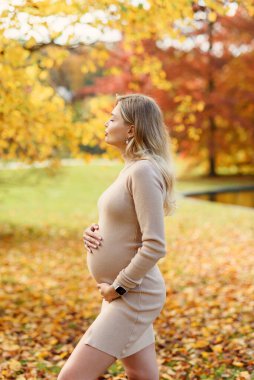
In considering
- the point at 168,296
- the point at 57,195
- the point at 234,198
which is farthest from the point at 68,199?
the point at 168,296

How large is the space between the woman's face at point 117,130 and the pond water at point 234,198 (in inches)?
590

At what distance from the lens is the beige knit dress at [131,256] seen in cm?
251

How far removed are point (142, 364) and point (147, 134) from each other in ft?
3.52

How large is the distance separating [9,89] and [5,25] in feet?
4.90

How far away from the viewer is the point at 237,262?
27.7 feet

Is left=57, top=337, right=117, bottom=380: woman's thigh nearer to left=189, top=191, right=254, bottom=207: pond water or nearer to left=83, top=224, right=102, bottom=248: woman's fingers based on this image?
left=83, top=224, right=102, bottom=248: woman's fingers

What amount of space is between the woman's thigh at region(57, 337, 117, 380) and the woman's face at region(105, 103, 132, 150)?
0.93 metres

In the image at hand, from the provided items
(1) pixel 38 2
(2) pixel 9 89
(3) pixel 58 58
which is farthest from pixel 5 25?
(3) pixel 58 58

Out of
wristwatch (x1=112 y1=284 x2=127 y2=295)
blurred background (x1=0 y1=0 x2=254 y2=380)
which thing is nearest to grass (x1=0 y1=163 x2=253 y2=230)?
blurred background (x1=0 y1=0 x2=254 y2=380)

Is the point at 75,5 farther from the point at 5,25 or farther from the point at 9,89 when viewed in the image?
the point at 9,89

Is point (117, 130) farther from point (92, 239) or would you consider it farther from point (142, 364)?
point (142, 364)

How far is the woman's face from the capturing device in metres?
2.70

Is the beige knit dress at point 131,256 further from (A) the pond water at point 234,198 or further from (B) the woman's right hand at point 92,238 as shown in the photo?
(A) the pond water at point 234,198

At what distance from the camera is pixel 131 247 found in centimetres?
262
